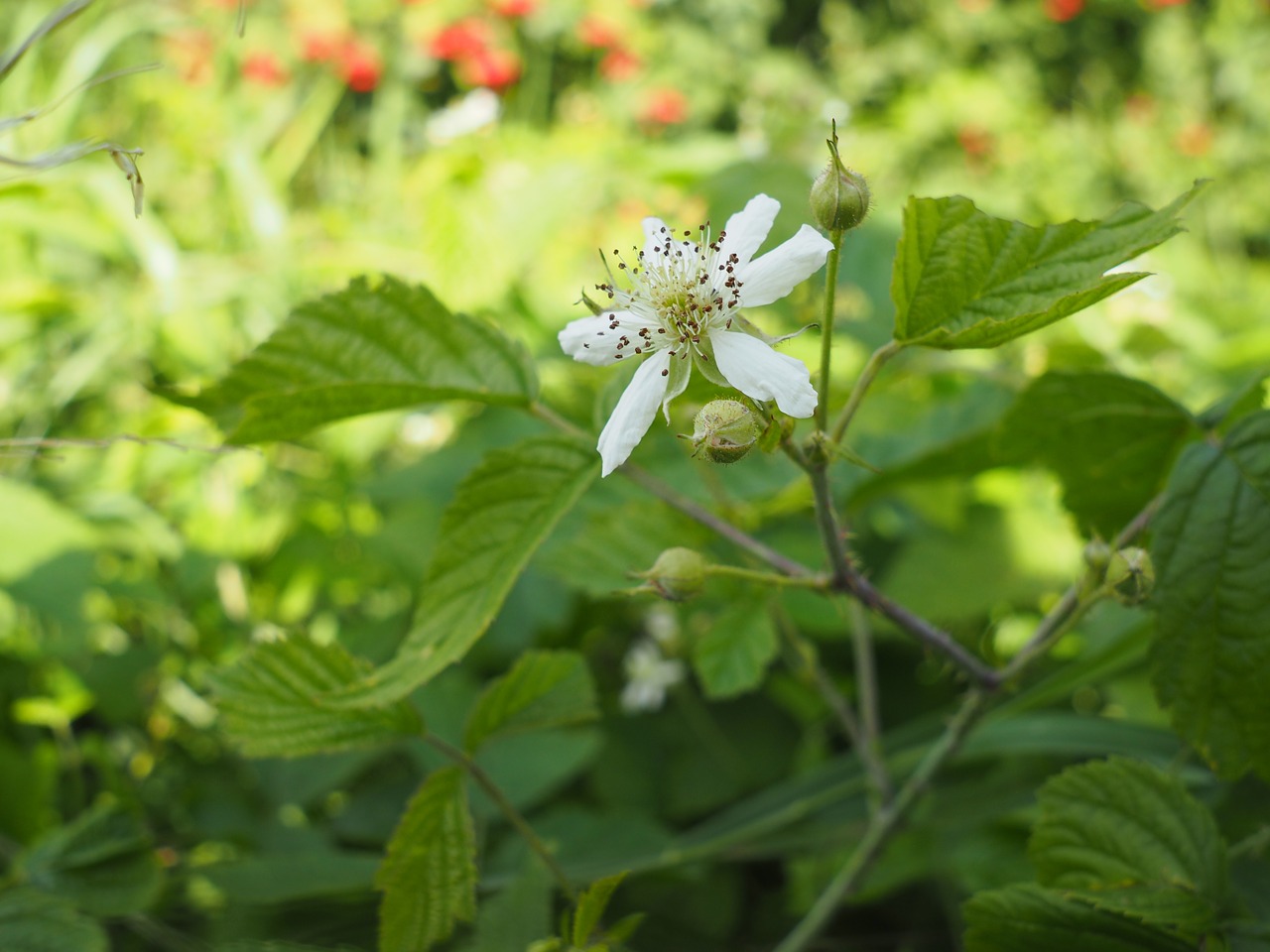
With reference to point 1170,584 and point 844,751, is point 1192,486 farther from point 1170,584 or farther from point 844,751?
point 844,751

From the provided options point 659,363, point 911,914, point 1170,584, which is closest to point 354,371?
point 659,363

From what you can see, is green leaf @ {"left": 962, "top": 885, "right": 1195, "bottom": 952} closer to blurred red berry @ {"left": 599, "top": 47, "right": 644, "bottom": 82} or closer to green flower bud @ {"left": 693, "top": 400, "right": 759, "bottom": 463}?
green flower bud @ {"left": 693, "top": 400, "right": 759, "bottom": 463}

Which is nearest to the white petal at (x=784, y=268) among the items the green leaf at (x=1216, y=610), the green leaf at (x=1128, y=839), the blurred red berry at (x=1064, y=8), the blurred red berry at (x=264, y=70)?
the green leaf at (x=1216, y=610)

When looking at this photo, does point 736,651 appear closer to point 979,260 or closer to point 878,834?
point 878,834

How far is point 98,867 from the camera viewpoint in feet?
3.31

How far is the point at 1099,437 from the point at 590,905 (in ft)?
1.89

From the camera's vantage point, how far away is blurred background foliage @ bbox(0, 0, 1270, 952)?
1080mm

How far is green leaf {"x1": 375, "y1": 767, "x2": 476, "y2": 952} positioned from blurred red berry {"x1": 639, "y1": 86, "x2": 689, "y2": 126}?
4.77 m

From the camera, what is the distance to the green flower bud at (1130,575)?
636mm

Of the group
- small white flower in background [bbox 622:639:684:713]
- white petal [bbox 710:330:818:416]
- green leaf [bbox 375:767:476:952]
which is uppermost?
small white flower in background [bbox 622:639:684:713]

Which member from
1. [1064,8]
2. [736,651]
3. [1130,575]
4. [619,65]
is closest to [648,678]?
[736,651]

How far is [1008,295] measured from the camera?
654 millimetres

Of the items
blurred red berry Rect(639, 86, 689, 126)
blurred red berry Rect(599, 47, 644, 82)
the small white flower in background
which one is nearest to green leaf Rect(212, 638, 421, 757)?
the small white flower in background

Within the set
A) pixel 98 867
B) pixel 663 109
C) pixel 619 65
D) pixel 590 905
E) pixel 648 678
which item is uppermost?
pixel 619 65
